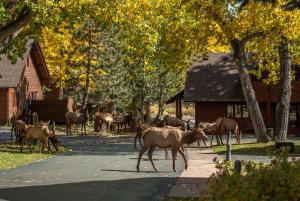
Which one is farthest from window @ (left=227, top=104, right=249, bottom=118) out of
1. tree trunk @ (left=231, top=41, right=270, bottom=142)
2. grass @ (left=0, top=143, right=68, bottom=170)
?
grass @ (left=0, top=143, right=68, bottom=170)

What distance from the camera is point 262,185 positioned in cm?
785

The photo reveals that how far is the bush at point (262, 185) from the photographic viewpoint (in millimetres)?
7531

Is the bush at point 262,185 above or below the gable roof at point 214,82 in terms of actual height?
below

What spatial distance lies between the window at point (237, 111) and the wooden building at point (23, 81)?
57.3 feet

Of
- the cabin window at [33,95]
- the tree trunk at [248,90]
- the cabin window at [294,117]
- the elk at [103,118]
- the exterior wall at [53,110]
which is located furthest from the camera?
the cabin window at [33,95]

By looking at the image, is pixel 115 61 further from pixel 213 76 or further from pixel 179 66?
pixel 179 66

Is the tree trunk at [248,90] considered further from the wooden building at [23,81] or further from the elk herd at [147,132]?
the wooden building at [23,81]

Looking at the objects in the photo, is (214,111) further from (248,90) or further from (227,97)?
(248,90)

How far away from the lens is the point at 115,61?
2040 inches

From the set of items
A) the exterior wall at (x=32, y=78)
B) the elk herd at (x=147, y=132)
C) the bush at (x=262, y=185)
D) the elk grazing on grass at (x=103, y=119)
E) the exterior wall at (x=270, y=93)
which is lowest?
the bush at (x=262, y=185)

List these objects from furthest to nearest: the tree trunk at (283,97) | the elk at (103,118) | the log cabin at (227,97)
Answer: the log cabin at (227,97)
the elk at (103,118)
the tree trunk at (283,97)

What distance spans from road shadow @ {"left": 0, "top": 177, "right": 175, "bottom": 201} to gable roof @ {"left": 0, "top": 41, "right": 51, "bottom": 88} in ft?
103

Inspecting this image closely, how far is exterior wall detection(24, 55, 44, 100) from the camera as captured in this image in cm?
5194

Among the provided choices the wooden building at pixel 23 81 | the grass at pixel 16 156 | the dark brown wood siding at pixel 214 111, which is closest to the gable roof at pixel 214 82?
the dark brown wood siding at pixel 214 111
